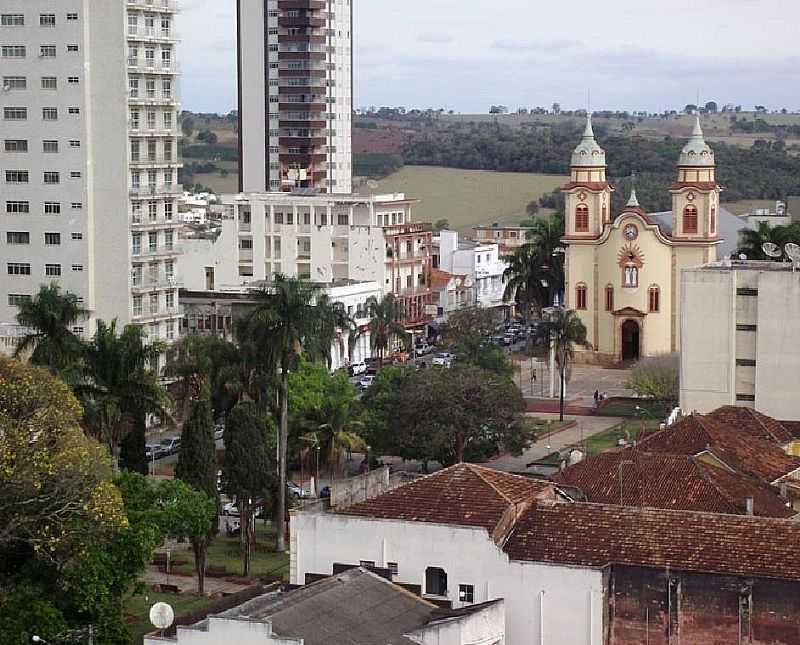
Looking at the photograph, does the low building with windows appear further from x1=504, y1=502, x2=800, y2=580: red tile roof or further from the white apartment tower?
x1=504, y1=502, x2=800, y2=580: red tile roof

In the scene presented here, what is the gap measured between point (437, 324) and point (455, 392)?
45.2 m

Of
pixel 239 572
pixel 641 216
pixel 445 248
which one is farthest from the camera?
pixel 445 248

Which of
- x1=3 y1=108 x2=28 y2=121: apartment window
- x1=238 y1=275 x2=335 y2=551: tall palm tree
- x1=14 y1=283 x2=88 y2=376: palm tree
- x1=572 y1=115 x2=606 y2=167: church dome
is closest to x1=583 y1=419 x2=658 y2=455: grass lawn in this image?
x1=238 y1=275 x2=335 y2=551: tall palm tree

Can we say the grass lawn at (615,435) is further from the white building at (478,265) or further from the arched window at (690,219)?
the white building at (478,265)

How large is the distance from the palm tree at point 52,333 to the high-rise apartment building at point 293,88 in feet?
231

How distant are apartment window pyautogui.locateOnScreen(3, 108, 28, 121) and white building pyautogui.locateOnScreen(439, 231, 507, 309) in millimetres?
47485

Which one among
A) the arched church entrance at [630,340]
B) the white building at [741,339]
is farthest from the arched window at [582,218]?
the white building at [741,339]

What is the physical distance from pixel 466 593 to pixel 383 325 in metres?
57.0

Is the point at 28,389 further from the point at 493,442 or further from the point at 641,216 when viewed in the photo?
the point at 641,216

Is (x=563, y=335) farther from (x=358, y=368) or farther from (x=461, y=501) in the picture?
(x=461, y=501)

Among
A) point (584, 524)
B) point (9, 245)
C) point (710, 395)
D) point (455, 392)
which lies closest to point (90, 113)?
point (9, 245)

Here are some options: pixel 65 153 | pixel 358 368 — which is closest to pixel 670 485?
pixel 65 153

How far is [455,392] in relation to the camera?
6806cm

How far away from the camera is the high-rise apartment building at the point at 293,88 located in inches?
5182
